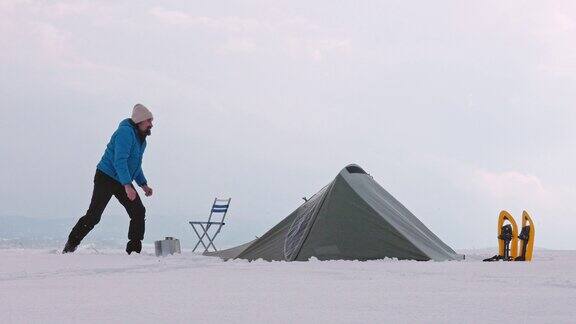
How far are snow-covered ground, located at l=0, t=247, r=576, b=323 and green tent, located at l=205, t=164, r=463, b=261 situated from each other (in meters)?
0.71

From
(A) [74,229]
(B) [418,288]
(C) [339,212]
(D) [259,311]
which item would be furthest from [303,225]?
(D) [259,311]

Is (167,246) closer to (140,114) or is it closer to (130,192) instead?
(130,192)

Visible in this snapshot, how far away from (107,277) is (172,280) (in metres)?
0.54

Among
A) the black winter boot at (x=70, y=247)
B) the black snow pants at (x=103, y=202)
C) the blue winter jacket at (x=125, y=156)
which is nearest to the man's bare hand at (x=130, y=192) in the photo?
the blue winter jacket at (x=125, y=156)

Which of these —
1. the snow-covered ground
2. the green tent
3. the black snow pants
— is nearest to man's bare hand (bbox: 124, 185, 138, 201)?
the black snow pants

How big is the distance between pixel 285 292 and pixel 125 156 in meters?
3.74

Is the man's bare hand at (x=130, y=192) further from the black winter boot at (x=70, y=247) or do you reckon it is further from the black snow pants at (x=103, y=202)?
the black winter boot at (x=70, y=247)

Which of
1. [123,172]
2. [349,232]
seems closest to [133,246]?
[123,172]

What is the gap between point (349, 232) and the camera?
7547mm

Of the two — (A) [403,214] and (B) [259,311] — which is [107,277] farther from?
(A) [403,214]

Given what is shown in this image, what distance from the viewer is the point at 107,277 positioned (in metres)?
5.38

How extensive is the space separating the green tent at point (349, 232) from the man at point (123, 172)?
1151 mm

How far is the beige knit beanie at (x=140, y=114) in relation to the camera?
25.4ft

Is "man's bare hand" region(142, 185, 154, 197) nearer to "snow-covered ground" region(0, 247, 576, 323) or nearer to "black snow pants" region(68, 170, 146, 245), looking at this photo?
"black snow pants" region(68, 170, 146, 245)
